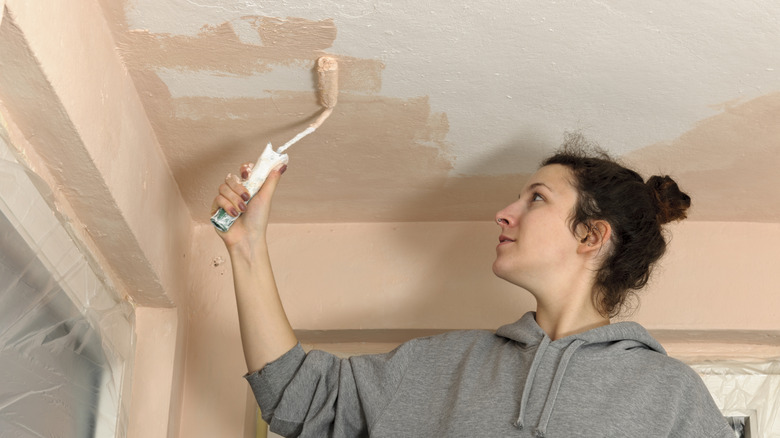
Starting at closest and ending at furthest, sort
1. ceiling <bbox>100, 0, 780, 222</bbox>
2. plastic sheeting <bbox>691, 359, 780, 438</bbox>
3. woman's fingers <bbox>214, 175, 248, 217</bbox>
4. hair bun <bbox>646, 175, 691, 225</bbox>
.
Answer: ceiling <bbox>100, 0, 780, 222</bbox>
woman's fingers <bbox>214, 175, 248, 217</bbox>
hair bun <bbox>646, 175, 691, 225</bbox>
plastic sheeting <bbox>691, 359, 780, 438</bbox>

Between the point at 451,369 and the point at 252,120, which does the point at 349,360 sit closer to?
the point at 451,369

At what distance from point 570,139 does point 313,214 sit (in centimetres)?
64

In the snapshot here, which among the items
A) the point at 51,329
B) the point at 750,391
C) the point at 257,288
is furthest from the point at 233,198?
the point at 750,391

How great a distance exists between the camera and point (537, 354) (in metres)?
1.50

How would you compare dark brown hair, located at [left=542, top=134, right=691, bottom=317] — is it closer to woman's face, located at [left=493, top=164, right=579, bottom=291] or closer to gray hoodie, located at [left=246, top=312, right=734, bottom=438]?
woman's face, located at [left=493, top=164, right=579, bottom=291]

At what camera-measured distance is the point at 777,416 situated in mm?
1955

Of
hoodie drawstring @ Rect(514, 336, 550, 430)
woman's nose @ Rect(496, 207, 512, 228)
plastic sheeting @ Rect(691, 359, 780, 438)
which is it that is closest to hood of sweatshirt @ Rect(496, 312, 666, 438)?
hoodie drawstring @ Rect(514, 336, 550, 430)

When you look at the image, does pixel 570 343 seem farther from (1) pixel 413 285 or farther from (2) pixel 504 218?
Answer: (1) pixel 413 285

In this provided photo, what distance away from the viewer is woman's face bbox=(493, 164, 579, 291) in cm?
161

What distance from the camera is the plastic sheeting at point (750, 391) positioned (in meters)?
1.95

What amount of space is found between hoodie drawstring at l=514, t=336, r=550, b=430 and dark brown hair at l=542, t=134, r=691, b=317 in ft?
0.62

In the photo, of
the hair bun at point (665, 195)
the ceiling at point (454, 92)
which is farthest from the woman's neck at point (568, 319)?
the ceiling at point (454, 92)

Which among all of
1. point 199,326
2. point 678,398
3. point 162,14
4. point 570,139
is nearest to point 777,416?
point 678,398

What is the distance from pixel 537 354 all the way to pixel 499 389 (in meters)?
0.09
